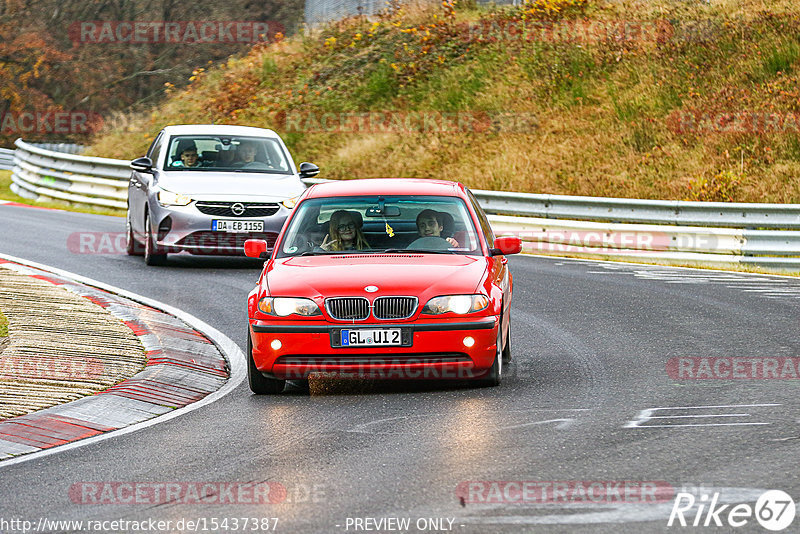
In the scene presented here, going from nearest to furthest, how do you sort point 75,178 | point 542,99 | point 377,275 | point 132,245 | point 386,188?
point 377,275 → point 386,188 → point 132,245 → point 75,178 → point 542,99

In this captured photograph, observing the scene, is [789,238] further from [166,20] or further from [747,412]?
[166,20]

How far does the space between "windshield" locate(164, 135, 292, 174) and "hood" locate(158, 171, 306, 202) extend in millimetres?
290

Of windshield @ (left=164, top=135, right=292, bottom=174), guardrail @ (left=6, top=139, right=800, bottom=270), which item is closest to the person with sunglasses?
windshield @ (left=164, top=135, right=292, bottom=174)

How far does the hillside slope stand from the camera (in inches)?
995

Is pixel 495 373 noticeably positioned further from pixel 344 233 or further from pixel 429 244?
pixel 344 233

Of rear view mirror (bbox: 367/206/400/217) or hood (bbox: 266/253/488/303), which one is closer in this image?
hood (bbox: 266/253/488/303)

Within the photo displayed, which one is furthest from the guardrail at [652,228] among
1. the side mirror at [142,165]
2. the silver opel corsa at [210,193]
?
the side mirror at [142,165]

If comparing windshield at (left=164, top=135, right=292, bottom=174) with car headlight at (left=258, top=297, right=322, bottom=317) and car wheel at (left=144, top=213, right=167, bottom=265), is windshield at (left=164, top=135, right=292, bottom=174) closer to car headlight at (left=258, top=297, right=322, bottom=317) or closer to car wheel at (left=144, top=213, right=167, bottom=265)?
car wheel at (left=144, top=213, right=167, bottom=265)

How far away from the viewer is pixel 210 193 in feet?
52.6

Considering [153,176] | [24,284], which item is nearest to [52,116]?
[153,176]

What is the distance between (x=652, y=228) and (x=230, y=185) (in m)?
6.45

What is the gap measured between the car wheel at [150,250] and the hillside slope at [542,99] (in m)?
10.3

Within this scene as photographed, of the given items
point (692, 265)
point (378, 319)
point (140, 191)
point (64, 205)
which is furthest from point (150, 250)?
point (64, 205)

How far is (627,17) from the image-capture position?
108 feet
